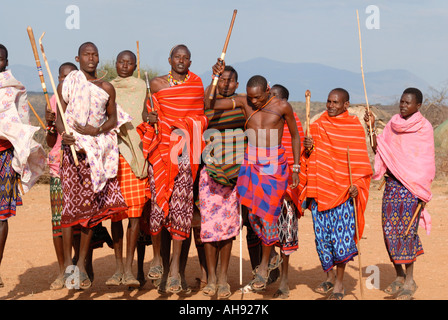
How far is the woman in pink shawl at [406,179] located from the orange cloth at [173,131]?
2.02 m

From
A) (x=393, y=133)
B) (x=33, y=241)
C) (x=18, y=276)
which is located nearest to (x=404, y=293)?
(x=393, y=133)

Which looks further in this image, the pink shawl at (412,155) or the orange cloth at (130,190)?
the pink shawl at (412,155)

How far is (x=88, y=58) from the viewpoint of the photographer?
6.70 metres

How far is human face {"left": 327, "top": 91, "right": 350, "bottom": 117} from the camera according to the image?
23.3 feet

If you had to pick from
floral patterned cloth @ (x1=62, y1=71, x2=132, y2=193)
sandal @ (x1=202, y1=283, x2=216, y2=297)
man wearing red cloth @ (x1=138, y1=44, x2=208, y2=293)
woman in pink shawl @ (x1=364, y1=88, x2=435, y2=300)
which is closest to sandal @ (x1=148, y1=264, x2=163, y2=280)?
man wearing red cloth @ (x1=138, y1=44, x2=208, y2=293)

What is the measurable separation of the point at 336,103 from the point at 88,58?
275 centimetres

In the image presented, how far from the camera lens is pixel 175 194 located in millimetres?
6789

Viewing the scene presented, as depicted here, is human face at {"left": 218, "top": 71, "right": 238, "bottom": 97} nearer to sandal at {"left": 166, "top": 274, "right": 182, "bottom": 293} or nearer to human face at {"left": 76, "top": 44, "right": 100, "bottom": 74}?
human face at {"left": 76, "top": 44, "right": 100, "bottom": 74}

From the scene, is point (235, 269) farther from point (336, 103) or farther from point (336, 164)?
point (336, 103)

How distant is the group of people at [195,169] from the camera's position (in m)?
6.70

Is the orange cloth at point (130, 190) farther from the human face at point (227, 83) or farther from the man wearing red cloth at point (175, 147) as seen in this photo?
the human face at point (227, 83)

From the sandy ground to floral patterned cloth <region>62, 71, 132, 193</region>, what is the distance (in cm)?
154

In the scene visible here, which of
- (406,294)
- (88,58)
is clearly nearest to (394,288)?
(406,294)

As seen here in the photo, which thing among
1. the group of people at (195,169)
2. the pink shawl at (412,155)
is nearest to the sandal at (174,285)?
the group of people at (195,169)
